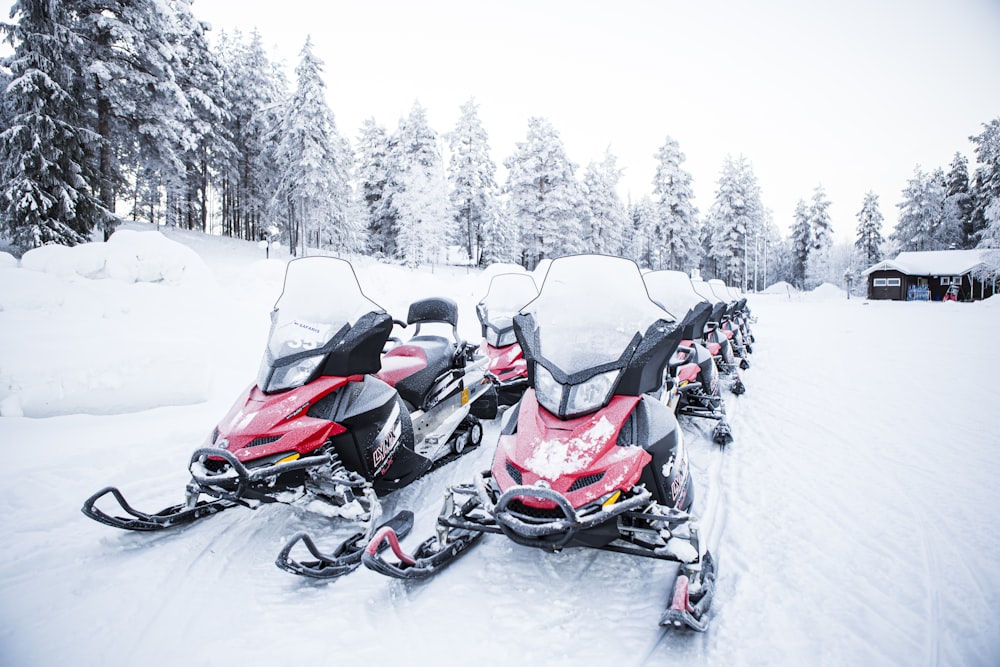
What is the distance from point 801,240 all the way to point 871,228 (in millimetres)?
5848

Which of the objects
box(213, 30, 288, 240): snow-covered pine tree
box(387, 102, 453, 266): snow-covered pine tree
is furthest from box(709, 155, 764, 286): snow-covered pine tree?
box(213, 30, 288, 240): snow-covered pine tree

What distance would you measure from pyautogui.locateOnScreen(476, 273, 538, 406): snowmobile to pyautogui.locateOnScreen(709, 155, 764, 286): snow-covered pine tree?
40057 mm

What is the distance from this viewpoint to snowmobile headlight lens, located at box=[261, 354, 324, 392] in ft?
9.29

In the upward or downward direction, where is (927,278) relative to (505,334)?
upward

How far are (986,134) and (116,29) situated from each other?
45.6 meters

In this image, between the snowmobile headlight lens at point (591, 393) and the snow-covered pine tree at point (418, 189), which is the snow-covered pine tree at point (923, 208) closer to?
the snow-covered pine tree at point (418, 189)

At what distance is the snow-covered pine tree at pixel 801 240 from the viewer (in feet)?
160

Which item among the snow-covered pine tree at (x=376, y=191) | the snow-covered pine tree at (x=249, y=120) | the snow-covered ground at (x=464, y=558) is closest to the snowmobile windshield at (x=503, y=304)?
the snow-covered ground at (x=464, y=558)

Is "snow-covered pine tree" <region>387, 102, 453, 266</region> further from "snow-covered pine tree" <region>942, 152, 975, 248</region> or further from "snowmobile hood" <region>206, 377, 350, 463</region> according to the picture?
"snow-covered pine tree" <region>942, 152, 975, 248</region>

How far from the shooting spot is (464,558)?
2.76 metres

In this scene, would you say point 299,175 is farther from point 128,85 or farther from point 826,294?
point 826,294

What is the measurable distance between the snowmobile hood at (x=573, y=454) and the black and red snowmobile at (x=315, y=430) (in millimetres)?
970

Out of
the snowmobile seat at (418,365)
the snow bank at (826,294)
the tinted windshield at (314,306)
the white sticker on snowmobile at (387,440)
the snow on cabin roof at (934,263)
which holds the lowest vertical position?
the white sticker on snowmobile at (387,440)

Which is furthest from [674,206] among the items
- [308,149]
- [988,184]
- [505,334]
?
[505,334]
